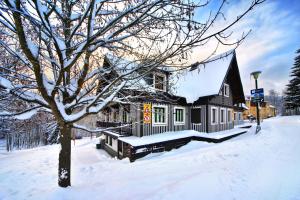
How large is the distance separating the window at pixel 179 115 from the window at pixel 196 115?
4.09 feet

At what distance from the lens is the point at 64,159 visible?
Answer: 4.74m

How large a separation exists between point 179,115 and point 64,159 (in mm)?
11250

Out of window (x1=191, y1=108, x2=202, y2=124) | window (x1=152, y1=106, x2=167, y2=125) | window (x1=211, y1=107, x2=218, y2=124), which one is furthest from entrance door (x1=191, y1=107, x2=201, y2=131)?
window (x1=152, y1=106, x2=167, y2=125)

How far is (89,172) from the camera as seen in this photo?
25.2 feet

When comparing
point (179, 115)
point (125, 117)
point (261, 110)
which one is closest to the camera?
point (125, 117)

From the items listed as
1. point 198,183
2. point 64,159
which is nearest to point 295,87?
point 198,183

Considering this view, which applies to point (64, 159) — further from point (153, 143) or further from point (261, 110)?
point (261, 110)

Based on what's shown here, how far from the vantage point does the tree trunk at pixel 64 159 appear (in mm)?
4715

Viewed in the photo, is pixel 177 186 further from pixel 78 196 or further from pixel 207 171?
pixel 78 196

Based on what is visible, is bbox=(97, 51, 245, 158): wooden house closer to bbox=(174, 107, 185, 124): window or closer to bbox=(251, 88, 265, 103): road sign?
bbox=(174, 107, 185, 124): window

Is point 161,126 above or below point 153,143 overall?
above

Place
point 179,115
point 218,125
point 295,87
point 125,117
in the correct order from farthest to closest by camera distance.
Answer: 1. point 295,87
2. point 218,125
3. point 179,115
4. point 125,117

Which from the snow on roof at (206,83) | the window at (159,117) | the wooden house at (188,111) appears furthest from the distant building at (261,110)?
the window at (159,117)

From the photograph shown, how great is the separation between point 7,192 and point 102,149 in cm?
1266
